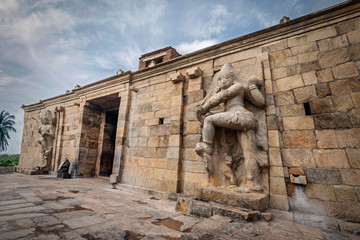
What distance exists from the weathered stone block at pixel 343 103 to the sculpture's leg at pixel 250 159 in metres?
1.43

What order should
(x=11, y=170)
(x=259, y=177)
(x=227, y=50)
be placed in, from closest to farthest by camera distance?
(x=259, y=177) → (x=227, y=50) → (x=11, y=170)

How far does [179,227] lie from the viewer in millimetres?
2260

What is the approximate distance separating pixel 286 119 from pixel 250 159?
42.5 inches

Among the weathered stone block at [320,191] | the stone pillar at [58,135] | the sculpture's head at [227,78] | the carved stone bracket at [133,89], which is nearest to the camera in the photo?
the weathered stone block at [320,191]

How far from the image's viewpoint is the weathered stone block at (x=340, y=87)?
9.44ft

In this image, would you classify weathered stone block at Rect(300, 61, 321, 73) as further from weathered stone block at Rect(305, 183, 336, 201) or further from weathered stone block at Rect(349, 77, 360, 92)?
weathered stone block at Rect(305, 183, 336, 201)

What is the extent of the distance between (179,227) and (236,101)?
2299 mm

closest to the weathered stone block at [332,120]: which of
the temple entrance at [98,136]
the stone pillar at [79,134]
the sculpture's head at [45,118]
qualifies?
the temple entrance at [98,136]

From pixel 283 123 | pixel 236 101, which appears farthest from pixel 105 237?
pixel 283 123

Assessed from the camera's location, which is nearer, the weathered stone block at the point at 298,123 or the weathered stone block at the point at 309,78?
the weathered stone block at the point at 298,123

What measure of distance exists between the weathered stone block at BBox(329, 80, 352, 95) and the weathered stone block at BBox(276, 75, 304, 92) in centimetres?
46

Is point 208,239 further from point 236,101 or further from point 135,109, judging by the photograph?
point 135,109

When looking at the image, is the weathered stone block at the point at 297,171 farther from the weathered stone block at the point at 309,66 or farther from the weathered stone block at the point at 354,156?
the weathered stone block at the point at 309,66

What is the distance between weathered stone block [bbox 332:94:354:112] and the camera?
2812mm
